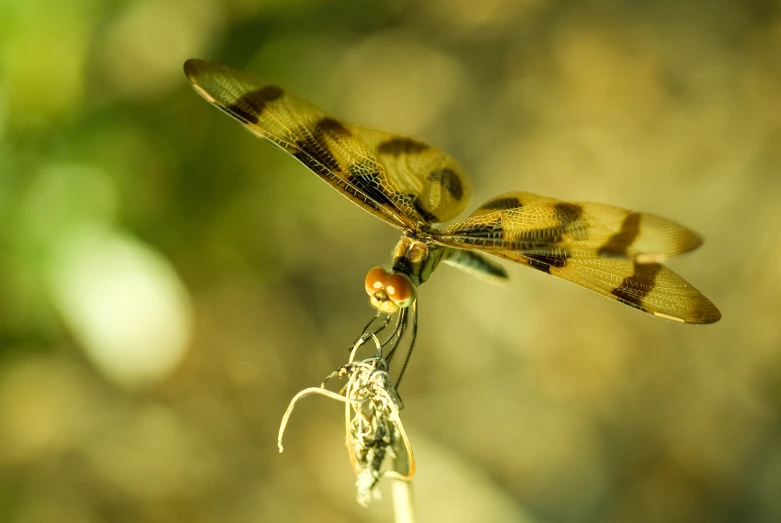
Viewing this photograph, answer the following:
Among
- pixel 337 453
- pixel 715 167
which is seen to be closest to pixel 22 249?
pixel 337 453

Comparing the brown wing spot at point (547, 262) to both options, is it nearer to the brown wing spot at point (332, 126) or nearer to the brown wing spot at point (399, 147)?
Result: the brown wing spot at point (399, 147)

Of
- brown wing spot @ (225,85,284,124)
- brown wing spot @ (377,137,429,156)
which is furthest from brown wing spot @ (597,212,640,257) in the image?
brown wing spot @ (225,85,284,124)

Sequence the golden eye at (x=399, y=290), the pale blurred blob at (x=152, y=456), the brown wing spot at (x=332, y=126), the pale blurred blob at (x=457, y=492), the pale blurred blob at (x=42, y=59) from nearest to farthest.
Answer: the golden eye at (x=399, y=290) < the brown wing spot at (x=332, y=126) < the pale blurred blob at (x=42, y=59) < the pale blurred blob at (x=457, y=492) < the pale blurred blob at (x=152, y=456)

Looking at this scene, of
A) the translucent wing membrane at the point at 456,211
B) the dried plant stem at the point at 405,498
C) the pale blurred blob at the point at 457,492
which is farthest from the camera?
the pale blurred blob at the point at 457,492

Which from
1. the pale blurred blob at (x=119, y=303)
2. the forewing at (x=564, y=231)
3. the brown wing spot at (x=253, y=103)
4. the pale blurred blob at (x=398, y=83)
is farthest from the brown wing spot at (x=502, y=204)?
the pale blurred blob at (x=398, y=83)

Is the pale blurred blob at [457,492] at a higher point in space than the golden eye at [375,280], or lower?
lower

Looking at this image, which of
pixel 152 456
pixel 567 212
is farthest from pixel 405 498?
pixel 152 456

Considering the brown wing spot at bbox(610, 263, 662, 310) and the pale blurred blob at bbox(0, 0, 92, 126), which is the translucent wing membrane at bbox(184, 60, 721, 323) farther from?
the pale blurred blob at bbox(0, 0, 92, 126)
